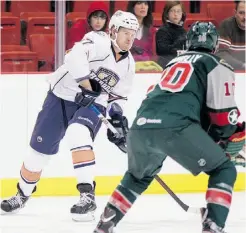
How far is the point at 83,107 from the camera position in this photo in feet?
15.5

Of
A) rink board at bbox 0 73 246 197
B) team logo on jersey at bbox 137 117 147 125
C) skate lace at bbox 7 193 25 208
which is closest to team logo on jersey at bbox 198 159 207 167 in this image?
team logo on jersey at bbox 137 117 147 125

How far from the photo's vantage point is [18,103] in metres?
5.54

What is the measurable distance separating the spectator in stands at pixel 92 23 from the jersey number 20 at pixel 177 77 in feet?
6.96

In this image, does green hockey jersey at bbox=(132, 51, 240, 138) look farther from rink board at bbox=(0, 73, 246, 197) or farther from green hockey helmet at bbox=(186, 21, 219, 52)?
rink board at bbox=(0, 73, 246, 197)

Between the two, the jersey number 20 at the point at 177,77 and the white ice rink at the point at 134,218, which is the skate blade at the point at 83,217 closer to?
the white ice rink at the point at 134,218

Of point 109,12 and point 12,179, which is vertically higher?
point 109,12

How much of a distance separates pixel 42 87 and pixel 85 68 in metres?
1.07

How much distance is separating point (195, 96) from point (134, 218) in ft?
4.55

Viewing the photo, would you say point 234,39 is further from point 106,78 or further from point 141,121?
point 141,121

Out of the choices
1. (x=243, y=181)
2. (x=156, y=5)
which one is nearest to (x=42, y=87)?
(x=156, y=5)

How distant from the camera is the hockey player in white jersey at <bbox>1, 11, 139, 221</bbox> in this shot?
4.63 meters

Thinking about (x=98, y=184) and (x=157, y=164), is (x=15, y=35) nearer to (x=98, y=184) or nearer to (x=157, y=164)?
(x=98, y=184)

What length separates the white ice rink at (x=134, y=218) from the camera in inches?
176

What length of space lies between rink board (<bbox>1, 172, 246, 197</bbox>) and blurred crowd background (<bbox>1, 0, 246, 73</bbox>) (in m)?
0.69
